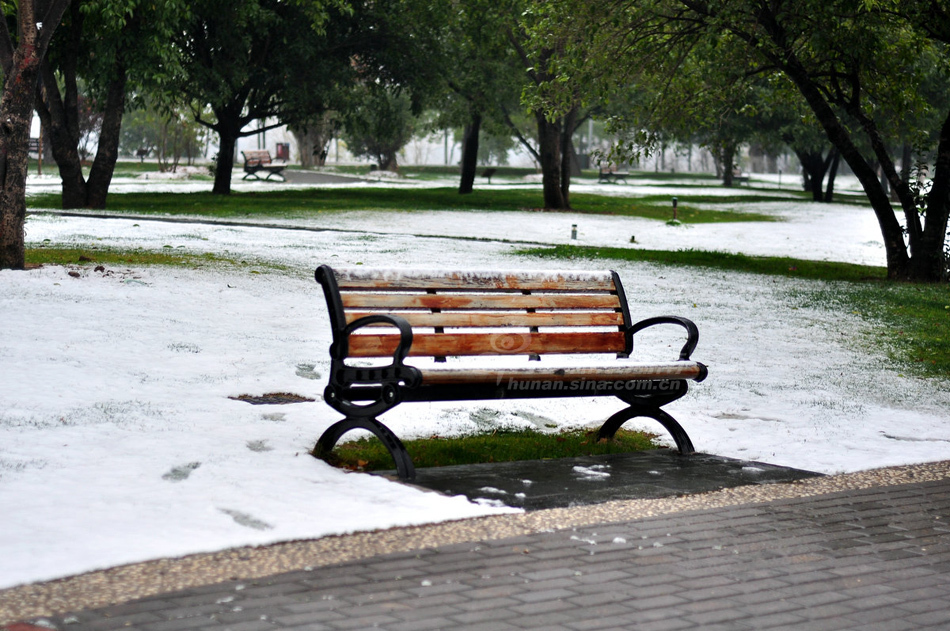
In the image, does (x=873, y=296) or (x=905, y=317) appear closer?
(x=905, y=317)

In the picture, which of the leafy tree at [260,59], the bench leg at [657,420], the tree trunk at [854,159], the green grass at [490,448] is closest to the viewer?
the green grass at [490,448]

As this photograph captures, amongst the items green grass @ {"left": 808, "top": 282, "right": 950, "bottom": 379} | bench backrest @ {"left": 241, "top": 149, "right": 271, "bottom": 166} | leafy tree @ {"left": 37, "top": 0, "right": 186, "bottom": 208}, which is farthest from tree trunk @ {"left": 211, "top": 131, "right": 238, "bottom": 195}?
green grass @ {"left": 808, "top": 282, "right": 950, "bottom": 379}

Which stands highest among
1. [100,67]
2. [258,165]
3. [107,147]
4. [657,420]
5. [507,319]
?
[100,67]

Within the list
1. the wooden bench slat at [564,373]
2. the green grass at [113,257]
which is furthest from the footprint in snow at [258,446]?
the green grass at [113,257]

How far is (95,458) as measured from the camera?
5906mm

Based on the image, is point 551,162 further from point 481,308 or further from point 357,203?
point 481,308

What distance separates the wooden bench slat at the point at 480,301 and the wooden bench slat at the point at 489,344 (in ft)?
0.57

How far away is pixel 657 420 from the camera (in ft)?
23.3

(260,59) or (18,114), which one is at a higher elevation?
(260,59)

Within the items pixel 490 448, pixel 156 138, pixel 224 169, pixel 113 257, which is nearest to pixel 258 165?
pixel 224 169

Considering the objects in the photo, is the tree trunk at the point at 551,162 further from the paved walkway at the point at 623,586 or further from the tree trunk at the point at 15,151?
the paved walkway at the point at 623,586

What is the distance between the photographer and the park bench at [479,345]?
5.97m

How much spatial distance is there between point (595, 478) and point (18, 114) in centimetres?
805

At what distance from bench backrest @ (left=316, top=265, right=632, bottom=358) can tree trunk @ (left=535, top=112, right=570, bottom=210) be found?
1011 inches
